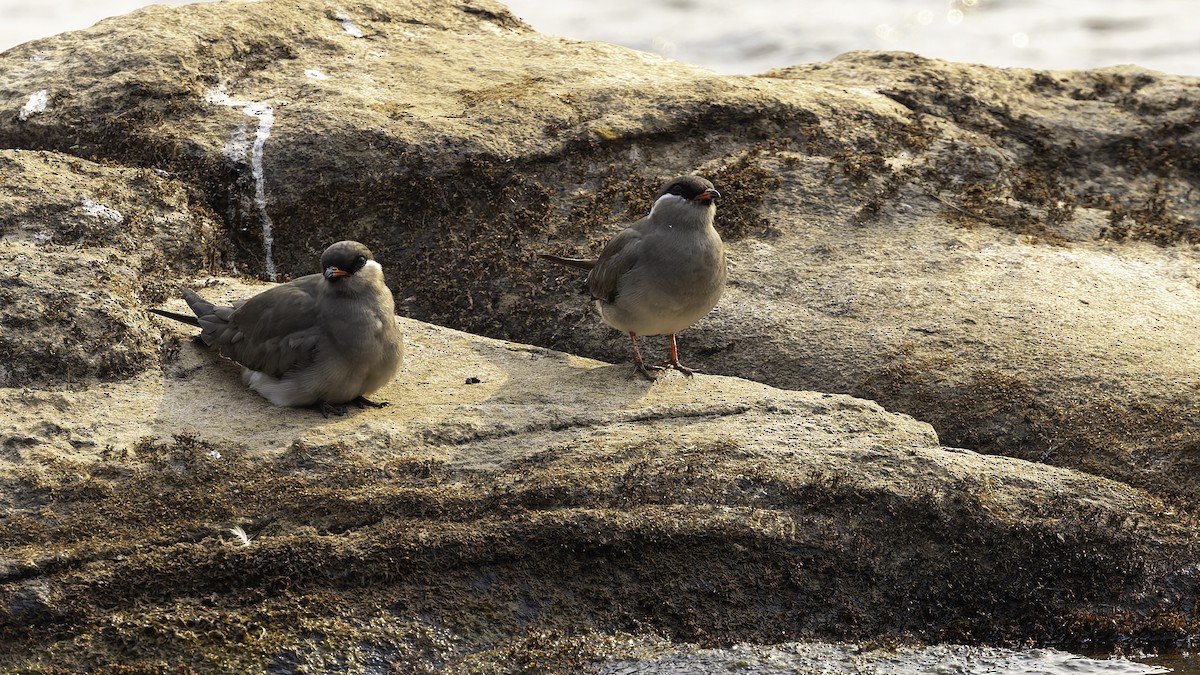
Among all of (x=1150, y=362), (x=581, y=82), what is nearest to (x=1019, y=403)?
(x=1150, y=362)

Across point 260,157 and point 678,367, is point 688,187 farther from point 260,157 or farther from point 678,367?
point 260,157

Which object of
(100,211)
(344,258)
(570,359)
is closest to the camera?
(344,258)

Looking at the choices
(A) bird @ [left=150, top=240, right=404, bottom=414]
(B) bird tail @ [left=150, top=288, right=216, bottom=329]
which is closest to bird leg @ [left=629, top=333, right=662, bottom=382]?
(A) bird @ [left=150, top=240, right=404, bottom=414]

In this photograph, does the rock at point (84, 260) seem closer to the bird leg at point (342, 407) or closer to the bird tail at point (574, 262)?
the bird leg at point (342, 407)

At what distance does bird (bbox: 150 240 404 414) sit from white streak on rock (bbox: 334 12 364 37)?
156 inches

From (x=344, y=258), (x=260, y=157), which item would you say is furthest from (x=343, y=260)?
(x=260, y=157)

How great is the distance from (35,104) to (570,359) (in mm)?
4186

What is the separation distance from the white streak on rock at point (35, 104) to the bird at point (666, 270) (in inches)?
160

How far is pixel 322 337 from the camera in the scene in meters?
6.80

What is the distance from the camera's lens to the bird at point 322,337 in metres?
6.69

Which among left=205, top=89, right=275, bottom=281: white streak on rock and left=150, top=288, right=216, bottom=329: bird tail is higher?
left=205, top=89, right=275, bottom=281: white streak on rock

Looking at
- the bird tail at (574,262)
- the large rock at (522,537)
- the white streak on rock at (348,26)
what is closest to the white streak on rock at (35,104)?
the white streak on rock at (348,26)

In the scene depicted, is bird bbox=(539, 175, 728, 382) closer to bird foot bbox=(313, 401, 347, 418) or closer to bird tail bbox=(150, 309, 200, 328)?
bird foot bbox=(313, 401, 347, 418)

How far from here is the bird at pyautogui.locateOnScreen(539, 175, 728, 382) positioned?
7.37 meters
